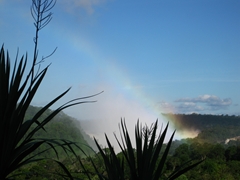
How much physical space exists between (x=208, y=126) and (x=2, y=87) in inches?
2856

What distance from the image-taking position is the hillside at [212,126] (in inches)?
2457

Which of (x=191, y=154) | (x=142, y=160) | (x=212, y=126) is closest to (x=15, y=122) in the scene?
(x=142, y=160)

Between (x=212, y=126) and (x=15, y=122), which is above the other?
(x=212, y=126)

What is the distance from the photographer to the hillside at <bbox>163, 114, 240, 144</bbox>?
205ft

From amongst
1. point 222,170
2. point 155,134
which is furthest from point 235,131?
point 155,134

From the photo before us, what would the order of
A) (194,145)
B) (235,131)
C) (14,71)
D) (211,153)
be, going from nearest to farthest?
(14,71)
(211,153)
(194,145)
(235,131)

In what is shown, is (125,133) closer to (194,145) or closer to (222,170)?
(222,170)

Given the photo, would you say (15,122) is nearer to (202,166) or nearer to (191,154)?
(202,166)

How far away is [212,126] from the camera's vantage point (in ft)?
227

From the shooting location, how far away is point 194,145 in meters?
41.3

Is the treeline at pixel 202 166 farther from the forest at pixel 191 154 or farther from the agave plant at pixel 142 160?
the agave plant at pixel 142 160

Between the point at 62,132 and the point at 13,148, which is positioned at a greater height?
the point at 62,132

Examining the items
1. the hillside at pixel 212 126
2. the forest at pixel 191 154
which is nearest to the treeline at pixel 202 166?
the forest at pixel 191 154

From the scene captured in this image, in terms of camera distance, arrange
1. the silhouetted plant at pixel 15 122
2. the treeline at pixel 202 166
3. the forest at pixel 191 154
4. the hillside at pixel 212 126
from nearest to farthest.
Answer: the silhouetted plant at pixel 15 122, the forest at pixel 191 154, the treeline at pixel 202 166, the hillside at pixel 212 126
